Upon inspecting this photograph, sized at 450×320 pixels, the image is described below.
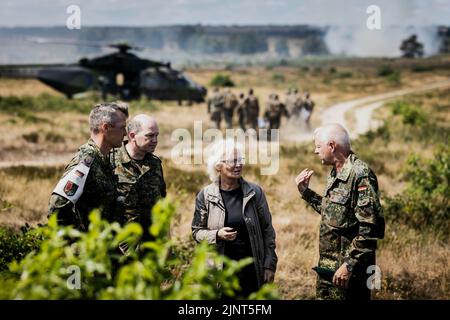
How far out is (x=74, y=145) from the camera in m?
15.5

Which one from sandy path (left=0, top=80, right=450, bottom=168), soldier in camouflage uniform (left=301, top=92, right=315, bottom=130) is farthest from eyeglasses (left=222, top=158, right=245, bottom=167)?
soldier in camouflage uniform (left=301, top=92, right=315, bottom=130)

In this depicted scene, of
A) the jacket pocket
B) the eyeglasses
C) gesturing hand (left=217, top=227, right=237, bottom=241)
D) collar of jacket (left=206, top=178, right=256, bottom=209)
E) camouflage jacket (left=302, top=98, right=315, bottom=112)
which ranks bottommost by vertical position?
gesturing hand (left=217, top=227, right=237, bottom=241)

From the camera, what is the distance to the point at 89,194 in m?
3.59

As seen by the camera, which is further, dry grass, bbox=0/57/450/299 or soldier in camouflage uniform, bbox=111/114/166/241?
dry grass, bbox=0/57/450/299

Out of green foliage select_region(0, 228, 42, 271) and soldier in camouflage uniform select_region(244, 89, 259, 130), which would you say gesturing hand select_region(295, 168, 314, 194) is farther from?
soldier in camouflage uniform select_region(244, 89, 259, 130)

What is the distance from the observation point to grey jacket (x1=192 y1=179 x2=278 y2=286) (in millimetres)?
3750

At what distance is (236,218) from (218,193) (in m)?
0.20

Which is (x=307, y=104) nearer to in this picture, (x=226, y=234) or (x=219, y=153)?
(x=219, y=153)

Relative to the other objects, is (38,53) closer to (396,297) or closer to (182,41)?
(396,297)

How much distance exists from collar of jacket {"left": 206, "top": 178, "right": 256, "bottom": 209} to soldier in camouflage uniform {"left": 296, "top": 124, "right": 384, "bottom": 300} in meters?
0.52

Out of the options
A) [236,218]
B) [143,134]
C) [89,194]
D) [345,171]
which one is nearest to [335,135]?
[345,171]

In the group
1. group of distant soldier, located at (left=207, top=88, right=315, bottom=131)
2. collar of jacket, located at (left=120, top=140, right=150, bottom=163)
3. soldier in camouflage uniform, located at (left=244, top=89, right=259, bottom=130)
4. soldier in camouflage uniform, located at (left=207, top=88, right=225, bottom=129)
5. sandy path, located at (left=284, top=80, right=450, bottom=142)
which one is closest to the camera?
collar of jacket, located at (left=120, top=140, right=150, bottom=163)

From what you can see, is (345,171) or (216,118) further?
(216,118)
